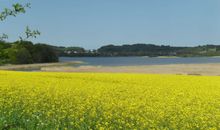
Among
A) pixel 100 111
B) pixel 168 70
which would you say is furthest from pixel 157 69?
pixel 100 111

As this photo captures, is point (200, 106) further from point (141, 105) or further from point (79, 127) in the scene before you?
point (79, 127)

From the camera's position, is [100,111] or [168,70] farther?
[168,70]

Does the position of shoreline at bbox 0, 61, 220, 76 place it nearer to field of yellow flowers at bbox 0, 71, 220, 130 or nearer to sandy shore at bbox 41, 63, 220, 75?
sandy shore at bbox 41, 63, 220, 75

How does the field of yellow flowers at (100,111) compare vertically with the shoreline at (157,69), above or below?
above

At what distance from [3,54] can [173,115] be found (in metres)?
4.70

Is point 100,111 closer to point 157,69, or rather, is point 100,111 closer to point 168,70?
point 168,70

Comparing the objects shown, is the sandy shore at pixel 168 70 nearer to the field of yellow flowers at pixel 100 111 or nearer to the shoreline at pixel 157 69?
the shoreline at pixel 157 69

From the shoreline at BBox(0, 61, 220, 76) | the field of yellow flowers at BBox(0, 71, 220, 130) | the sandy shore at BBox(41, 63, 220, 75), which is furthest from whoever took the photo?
the shoreline at BBox(0, 61, 220, 76)

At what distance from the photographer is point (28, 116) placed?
29.9 feet

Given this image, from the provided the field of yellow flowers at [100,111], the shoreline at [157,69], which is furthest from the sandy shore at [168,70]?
the field of yellow flowers at [100,111]

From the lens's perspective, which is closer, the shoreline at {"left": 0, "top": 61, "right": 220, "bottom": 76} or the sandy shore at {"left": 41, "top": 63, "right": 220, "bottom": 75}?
the sandy shore at {"left": 41, "top": 63, "right": 220, "bottom": 75}

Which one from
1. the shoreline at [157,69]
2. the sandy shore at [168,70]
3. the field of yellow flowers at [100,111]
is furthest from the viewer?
the shoreline at [157,69]

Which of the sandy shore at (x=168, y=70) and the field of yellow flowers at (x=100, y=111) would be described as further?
the sandy shore at (x=168, y=70)

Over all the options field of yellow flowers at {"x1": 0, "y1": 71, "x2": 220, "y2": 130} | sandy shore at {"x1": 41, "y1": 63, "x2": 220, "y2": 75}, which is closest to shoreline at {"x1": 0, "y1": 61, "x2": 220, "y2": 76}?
sandy shore at {"x1": 41, "y1": 63, "x2": 220, "y2": 75}
